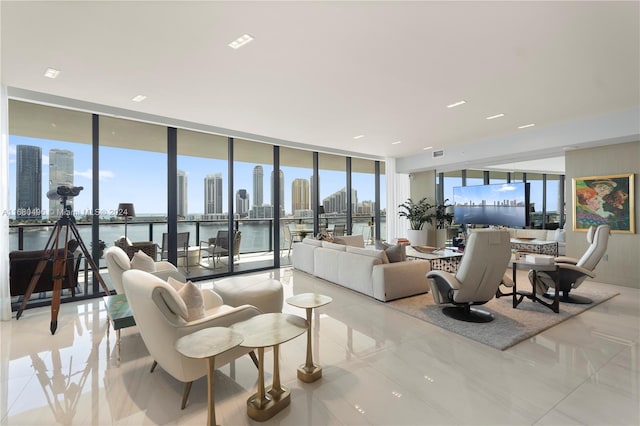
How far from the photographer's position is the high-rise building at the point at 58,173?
4.39m

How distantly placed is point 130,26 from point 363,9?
192 cm

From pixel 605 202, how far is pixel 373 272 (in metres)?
4.54

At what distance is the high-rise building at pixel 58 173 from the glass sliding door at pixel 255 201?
260 cm

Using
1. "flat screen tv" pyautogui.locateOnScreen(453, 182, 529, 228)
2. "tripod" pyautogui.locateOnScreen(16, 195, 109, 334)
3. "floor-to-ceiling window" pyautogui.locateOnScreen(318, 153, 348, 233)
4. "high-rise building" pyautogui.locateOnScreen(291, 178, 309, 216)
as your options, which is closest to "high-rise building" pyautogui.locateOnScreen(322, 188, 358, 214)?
"floor-to-ceiling window" pyautogui.locateOnScreen(318, 153, 348, 233)

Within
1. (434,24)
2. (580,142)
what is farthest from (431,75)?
(580,142)

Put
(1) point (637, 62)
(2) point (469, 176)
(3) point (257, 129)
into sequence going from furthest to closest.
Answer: (2) point (469, 176) → (3) point (257, 129) → (1) point (637, 62)

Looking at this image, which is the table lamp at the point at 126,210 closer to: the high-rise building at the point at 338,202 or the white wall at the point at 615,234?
the high-rise building at the point at 338,202

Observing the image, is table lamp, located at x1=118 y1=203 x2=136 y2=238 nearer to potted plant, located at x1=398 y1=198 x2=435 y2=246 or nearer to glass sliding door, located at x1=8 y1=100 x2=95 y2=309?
glass sliding door, located at x1=8 y1=100 x2=95 y2=309

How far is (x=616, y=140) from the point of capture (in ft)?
16.3

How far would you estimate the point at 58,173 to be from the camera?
4.46 m

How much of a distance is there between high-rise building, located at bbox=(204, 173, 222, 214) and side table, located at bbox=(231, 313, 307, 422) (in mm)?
4230

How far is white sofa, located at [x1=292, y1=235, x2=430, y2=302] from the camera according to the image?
4.21 meters

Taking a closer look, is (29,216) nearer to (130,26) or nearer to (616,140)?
(130,26)

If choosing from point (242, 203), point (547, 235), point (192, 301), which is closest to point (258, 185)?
point (242, 203)
